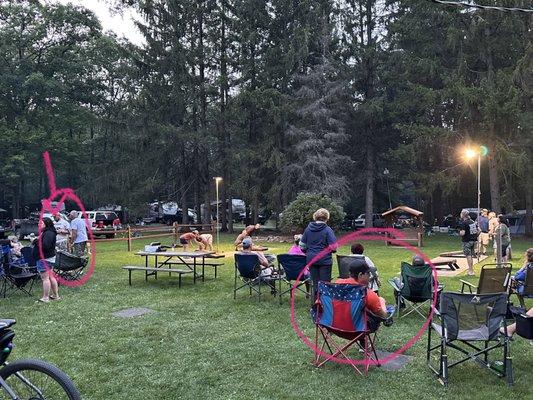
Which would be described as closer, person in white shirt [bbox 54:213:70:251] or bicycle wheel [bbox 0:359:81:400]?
bicycle wheel [bbox 0:359:81:400]

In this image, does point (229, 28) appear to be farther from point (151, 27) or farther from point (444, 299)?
point (444, 299)

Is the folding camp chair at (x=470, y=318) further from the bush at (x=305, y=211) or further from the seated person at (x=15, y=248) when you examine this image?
the bush at (x=305, y=211)

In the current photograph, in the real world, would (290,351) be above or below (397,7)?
below

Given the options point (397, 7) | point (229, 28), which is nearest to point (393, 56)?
point (397, 7)

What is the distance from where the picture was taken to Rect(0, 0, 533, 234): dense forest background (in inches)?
923

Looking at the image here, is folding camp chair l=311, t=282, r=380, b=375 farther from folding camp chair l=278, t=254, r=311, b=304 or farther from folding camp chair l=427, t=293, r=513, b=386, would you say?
folding camp chair l=278, t=254, r=311, b=304

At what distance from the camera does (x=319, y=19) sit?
2603 centimetres

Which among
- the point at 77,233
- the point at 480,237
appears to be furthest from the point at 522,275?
the point at 77,233

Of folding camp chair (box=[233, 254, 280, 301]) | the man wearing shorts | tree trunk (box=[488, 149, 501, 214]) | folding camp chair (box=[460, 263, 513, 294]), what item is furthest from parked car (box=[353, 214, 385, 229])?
folding camp chair (box=[460, 263, 513, 294])

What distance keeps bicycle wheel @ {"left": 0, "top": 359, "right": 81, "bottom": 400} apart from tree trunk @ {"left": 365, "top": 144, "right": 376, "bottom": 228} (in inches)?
965

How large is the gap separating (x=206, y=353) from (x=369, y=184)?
22.7 meters

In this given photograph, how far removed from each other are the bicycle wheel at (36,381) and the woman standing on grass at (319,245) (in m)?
4.11

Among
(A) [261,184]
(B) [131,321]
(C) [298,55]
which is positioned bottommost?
(B) [131,321]

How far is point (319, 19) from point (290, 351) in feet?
77.7
